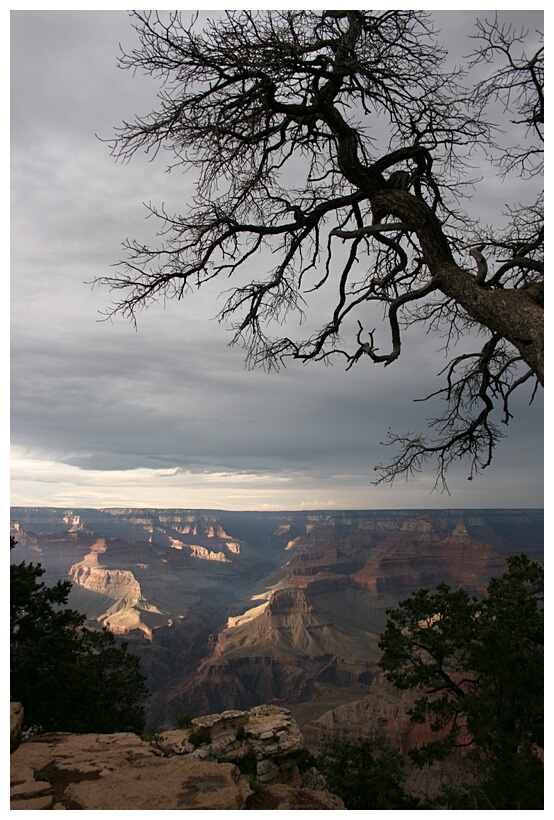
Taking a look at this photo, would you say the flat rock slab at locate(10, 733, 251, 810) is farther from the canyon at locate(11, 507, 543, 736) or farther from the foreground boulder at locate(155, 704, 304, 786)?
the canyon at locate(11, 507, 543, 736)

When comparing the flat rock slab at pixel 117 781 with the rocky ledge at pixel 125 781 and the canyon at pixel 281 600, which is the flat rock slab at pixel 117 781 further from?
the canyon at pixel 281 600

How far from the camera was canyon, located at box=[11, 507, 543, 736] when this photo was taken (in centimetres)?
8200

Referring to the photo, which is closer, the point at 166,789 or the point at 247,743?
the point at 166,789

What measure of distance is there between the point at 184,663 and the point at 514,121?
113 metres

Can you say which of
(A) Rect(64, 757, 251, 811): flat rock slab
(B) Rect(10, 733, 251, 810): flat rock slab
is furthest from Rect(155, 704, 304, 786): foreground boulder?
(A) Rect(64, 757, 251, 811): flat rock slab

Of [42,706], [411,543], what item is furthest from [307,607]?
[42,706]

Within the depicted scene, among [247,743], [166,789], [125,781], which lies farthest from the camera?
[247,743]

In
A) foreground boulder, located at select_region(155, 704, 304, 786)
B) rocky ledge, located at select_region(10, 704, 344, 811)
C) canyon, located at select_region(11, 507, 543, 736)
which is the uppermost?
rocky ledge, located at select_region(10, 704, 344, 811)

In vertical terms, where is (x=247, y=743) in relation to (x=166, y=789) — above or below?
below

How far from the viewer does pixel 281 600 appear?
4281 inches

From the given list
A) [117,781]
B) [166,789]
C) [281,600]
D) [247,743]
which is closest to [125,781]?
[117,781]

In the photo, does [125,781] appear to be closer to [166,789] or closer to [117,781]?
[117,781]

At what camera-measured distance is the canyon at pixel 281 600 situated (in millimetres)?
82000

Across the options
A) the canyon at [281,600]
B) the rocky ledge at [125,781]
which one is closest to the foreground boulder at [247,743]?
the rocky ledge at [125,781]
